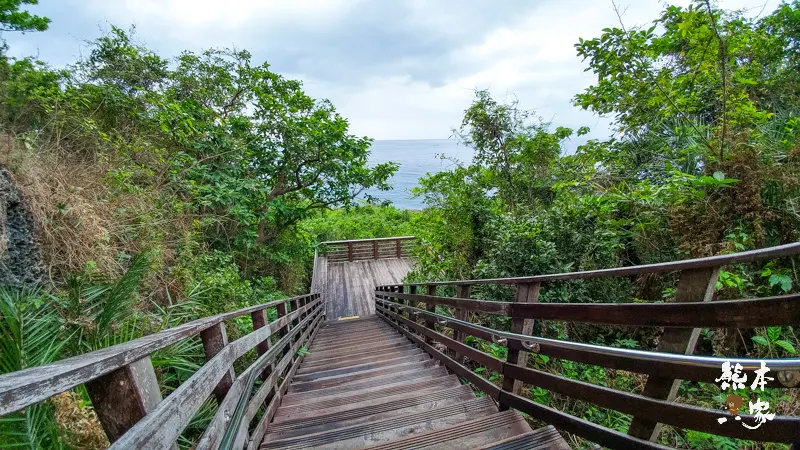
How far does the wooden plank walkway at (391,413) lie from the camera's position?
1.37 m

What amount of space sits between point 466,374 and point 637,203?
268cm

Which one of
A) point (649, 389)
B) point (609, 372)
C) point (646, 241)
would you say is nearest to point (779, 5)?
point (646, 241)

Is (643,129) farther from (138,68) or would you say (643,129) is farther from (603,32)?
(138,68)

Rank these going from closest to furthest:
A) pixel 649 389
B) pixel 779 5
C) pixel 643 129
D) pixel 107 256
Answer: pixel 649 389
pixel 107 256
pixel 779 5
pixel 643 129

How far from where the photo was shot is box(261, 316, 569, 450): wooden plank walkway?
1368 millimetres

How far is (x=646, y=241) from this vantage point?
3018 mm

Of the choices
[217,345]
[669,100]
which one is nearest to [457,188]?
[669,100]

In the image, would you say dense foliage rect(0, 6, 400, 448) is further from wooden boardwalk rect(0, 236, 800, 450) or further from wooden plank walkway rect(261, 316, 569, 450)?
wooden plank walkway rect(261, 316, 569, 450)

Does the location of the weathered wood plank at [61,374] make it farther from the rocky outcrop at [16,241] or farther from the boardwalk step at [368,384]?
the rocky outcrop at [16,241]

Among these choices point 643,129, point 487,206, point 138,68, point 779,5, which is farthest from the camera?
point 138,68

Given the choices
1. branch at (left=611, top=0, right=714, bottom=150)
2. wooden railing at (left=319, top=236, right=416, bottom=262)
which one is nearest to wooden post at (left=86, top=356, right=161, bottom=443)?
branch at (left=611, top=0, right=714, bottom=150)

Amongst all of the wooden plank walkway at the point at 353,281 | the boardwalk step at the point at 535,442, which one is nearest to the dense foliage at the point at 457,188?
the boardwalk step at the point at 535,442

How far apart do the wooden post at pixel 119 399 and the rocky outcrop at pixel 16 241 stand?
274cm

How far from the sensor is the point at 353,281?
9336mm
